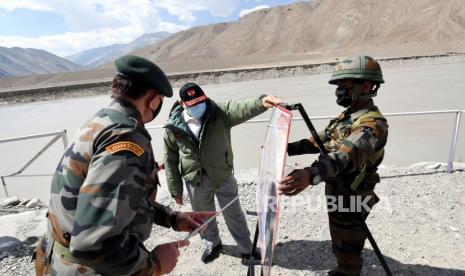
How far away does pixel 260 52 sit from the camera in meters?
79.2

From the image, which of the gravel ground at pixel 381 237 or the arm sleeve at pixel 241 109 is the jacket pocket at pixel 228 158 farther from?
the gravel ground at pixel 381 237

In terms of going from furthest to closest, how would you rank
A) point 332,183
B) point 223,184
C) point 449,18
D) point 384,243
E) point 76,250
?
1. point 449,18
2. point 384,243
3. point 223,184
4. point 332,183
5. point 76,250

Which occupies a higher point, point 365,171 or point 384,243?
point 365,171

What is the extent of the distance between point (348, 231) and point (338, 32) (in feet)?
242

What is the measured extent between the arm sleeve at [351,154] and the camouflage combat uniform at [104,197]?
1014 millimetres

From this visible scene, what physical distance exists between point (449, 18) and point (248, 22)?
1927 inches

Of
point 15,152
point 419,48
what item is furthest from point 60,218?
point 419,48

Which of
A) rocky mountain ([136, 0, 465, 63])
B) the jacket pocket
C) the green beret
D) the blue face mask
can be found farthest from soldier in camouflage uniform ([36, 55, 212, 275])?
rocky mountain ([136, 0, 465, 63])

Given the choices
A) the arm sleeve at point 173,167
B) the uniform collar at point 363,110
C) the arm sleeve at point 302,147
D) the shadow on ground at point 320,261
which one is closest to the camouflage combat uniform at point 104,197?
the arm sleeve at point 302,147

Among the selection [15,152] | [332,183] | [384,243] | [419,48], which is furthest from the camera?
[419,48]

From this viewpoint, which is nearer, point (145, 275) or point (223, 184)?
point (145, 275)

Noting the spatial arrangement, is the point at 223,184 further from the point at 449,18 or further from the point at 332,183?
the point at 449,18

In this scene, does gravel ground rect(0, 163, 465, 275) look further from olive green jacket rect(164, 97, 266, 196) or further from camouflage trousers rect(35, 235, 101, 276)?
camouflage trousers rect(35, 235, 101, 276)

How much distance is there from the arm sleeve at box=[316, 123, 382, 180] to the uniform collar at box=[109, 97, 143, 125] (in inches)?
41.7
